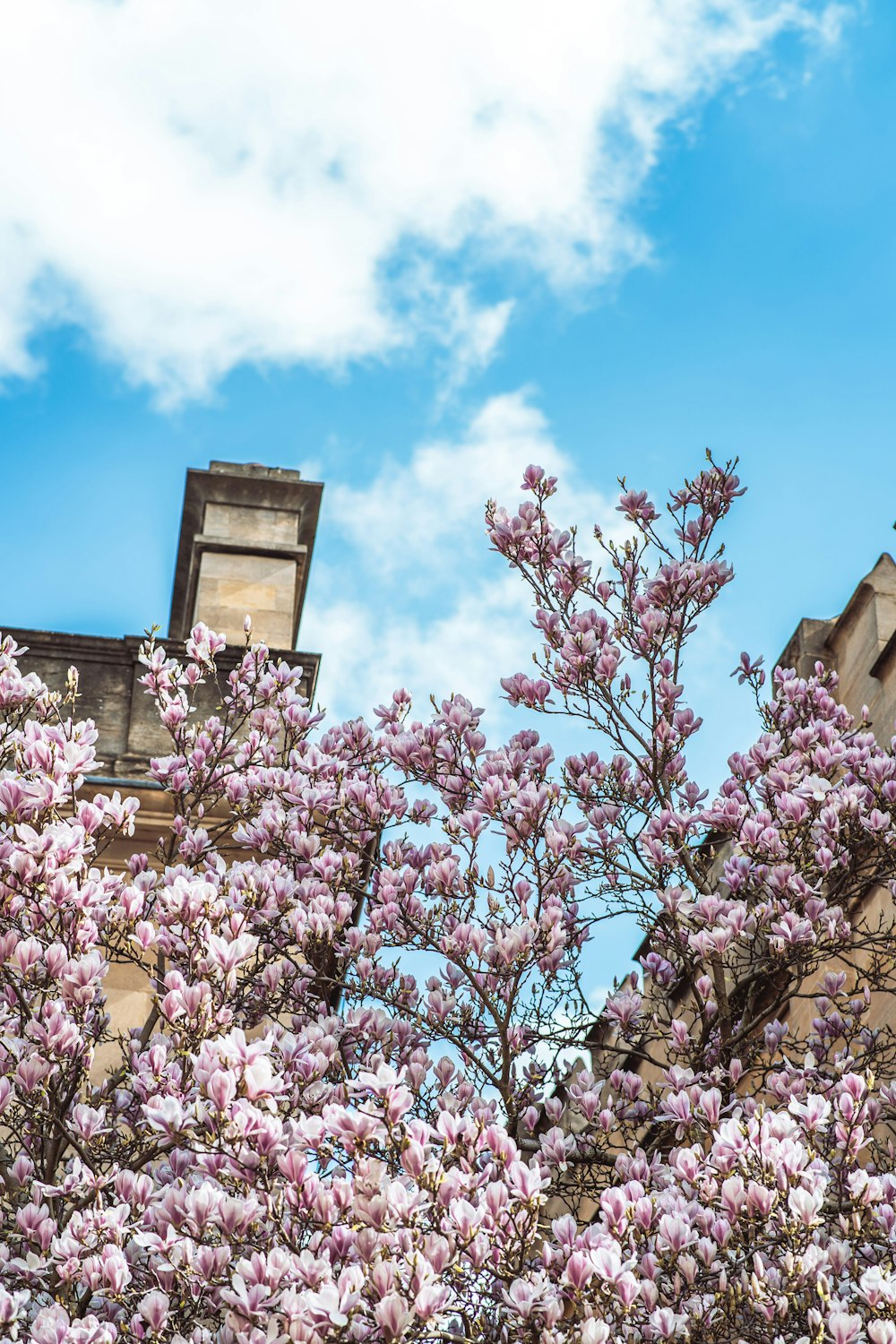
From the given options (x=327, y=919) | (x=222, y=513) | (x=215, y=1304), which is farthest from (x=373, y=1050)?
(x=222, y=513)

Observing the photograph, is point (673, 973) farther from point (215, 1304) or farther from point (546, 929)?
point (215, 1304)

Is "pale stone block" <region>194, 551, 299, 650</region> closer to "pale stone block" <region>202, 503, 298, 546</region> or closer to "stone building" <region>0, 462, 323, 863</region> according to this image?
"stone building" <region>0, 462, 323, 863</region>

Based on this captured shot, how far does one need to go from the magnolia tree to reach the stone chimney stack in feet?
5.00

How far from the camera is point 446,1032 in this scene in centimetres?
729

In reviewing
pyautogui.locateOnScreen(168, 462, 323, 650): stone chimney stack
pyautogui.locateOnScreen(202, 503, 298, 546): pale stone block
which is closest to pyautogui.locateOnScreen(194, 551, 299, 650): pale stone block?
pyautogui.locateOnScreen(168, 462, 323, 650): stone chimney stack

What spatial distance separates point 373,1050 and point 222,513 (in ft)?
21.0

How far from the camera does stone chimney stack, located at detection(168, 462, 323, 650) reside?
1168 centimetres

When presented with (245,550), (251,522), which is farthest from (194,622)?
(251,522)

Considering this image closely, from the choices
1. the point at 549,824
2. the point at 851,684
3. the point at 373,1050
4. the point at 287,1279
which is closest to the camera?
the point at 287,1279

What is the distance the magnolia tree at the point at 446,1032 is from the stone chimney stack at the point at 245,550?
5.00 ft

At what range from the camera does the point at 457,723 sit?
816cm

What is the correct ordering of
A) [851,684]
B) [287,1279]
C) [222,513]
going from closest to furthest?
[287,1279], [851,684], [222,513]

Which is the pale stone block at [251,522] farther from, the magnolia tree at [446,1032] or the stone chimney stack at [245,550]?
the magnolia tree at [446,1032]

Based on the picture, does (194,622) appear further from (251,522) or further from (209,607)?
(251,522)
